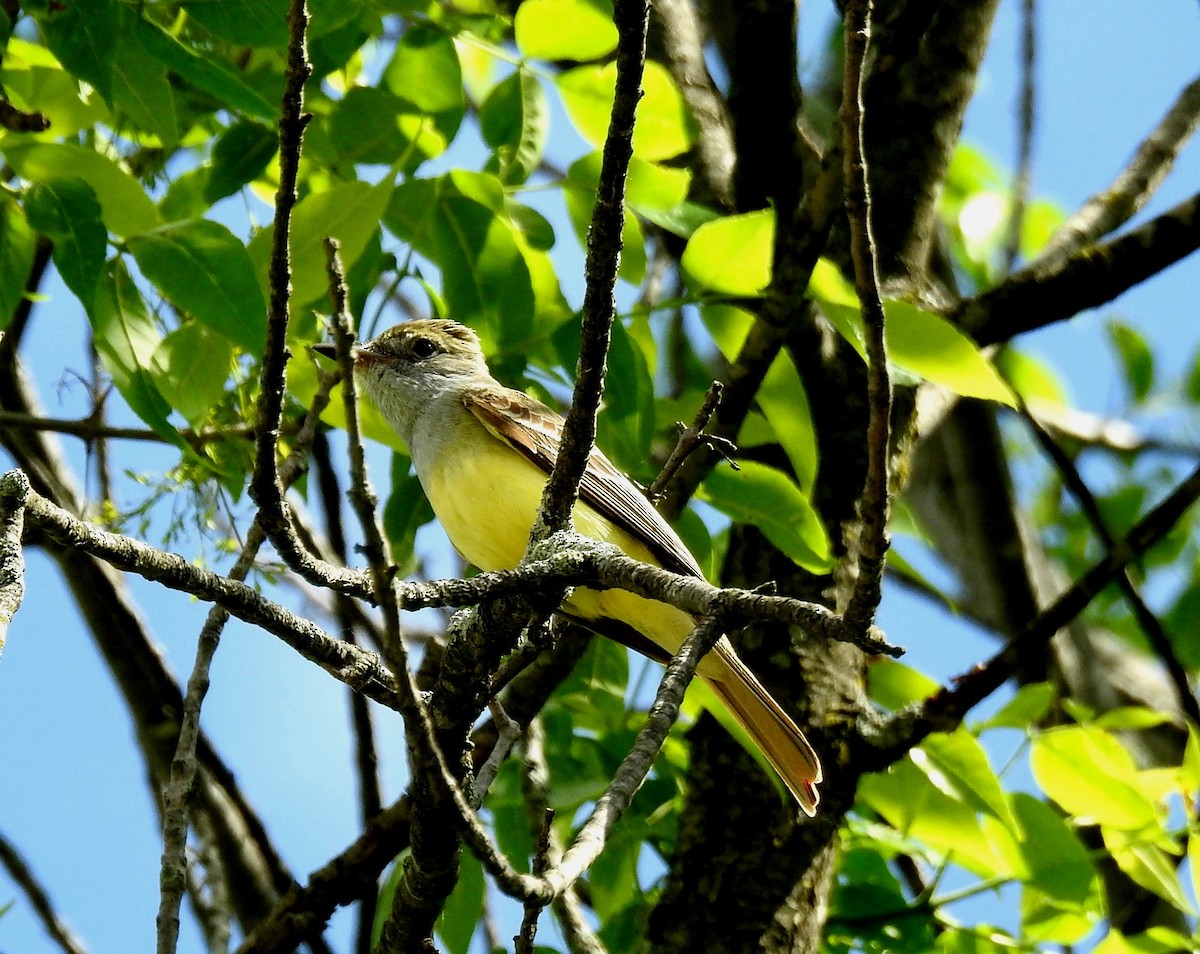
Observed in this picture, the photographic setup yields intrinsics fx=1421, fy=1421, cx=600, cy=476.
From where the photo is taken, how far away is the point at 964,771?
172 inches

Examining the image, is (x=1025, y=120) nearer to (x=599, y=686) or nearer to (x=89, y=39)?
(x=599, y=686)

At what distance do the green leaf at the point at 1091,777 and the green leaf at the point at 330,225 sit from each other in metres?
2.62

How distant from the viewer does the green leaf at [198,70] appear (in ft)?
11.6

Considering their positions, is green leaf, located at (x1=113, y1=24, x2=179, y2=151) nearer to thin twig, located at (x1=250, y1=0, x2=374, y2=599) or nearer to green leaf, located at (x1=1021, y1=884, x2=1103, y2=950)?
thin twig, located at (x1=250, y1=0, x2=374, y2=599)

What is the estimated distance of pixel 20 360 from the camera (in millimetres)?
5848

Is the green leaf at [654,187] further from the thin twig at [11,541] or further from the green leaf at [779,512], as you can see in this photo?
the thin twig at [11,541]

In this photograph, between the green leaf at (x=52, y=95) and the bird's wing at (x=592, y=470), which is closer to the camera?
the green leaf at (x=52, y=95)

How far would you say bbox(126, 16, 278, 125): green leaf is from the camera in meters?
3.53

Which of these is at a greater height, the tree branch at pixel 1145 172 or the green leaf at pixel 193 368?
the tree branch at pixel 1145 172

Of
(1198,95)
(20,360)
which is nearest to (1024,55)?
(1198,95)

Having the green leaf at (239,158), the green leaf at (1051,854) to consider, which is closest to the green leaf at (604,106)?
the green leaf at (239,158)

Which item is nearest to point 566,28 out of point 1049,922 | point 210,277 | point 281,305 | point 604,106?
point 604,106

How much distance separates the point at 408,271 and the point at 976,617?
4995mm

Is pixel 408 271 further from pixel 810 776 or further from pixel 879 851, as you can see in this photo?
pixel 879 851
